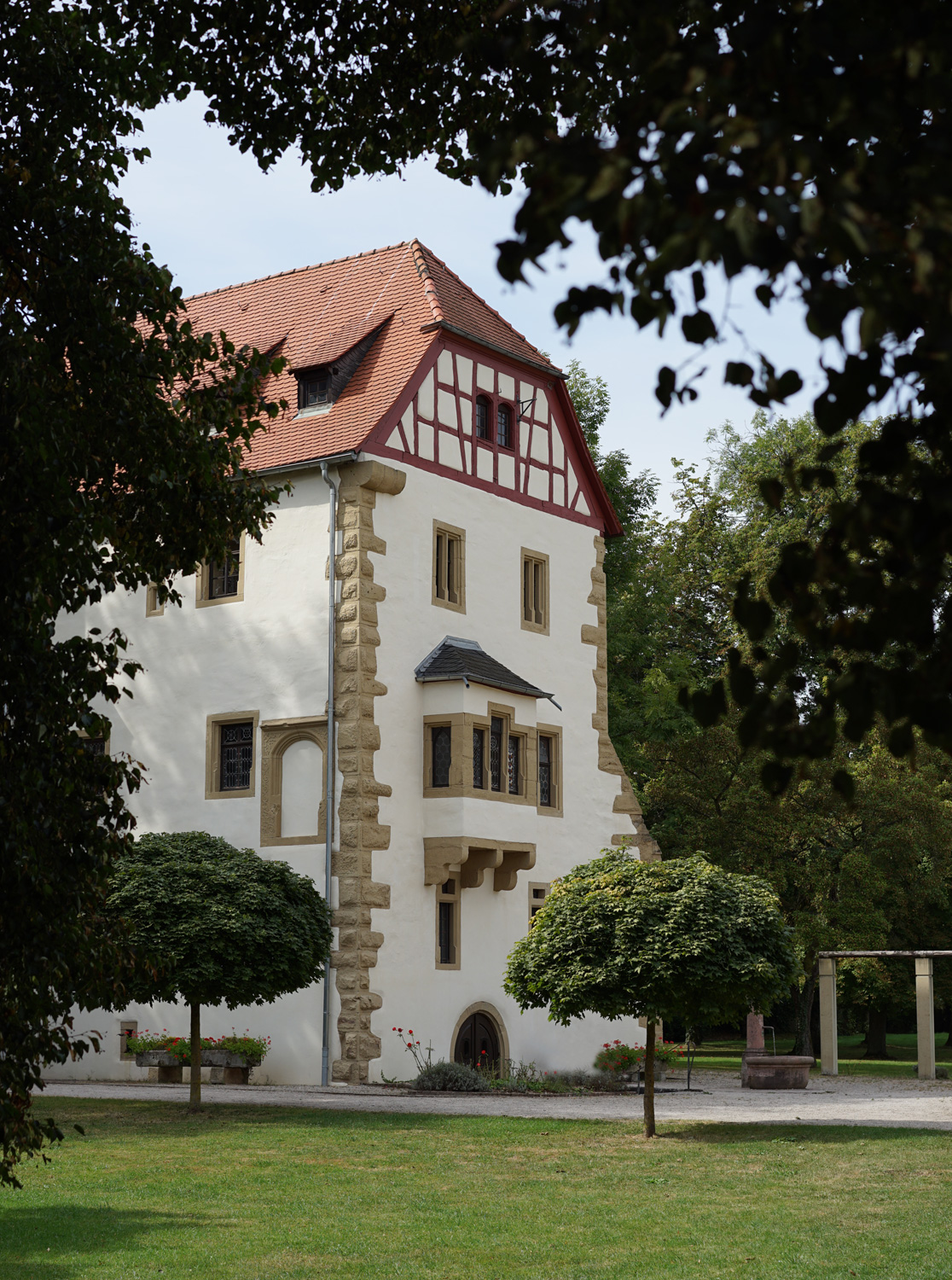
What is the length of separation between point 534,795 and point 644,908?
10635 mm

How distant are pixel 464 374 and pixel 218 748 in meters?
7.63

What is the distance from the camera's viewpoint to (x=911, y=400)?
12.4 ft

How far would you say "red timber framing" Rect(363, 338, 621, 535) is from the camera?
26.1m

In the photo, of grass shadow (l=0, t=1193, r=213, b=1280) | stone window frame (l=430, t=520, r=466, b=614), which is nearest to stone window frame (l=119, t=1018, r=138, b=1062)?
stone window frame (l=430, t=520, r=466, b=614)

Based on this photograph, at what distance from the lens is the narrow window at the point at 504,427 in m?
28.3

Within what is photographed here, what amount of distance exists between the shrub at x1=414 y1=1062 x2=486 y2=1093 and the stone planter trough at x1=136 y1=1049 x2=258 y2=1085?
8.85 ft

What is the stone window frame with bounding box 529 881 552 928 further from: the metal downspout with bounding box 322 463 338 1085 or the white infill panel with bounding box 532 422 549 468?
the white infill panel with bounding box 532 422 549 468

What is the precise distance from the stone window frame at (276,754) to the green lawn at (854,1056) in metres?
13.5

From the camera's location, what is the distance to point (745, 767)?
34281 millimetres

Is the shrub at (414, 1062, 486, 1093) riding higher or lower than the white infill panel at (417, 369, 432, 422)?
lower

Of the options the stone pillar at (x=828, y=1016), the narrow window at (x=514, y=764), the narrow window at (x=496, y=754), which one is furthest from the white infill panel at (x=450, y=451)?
the stone pillar at (x=828, y=1016)

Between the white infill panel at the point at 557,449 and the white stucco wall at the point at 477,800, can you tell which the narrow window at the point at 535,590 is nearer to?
the white stucco wall at the point at 477,800

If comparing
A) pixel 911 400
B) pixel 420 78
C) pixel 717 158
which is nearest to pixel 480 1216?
pixel 420 78

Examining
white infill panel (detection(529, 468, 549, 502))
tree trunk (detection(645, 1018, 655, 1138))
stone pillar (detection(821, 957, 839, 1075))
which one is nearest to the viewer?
tree trunk (detection(645, 1018, 655, 1138))
